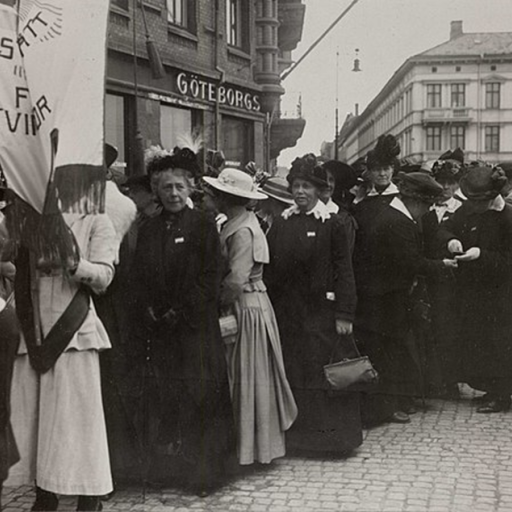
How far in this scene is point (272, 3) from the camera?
320 inches

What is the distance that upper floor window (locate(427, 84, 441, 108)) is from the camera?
645 centimetres

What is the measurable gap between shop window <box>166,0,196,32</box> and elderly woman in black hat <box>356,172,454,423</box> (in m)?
1.98

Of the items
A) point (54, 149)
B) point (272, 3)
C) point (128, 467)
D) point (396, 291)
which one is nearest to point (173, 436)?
point (128, 467)

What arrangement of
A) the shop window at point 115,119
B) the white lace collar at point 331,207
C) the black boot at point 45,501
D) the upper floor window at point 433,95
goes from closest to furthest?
1. the black boot at point 45,501
2. the white lace collar at point 331,207
3. the shop window at point 115,119
4. the upper floor window at point 433,95

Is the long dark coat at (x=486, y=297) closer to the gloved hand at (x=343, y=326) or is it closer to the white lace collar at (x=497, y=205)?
the white lace collar at (x=497, y=205)

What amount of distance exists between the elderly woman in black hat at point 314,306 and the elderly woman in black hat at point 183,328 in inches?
29.8

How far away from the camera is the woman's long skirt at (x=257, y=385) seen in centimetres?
485

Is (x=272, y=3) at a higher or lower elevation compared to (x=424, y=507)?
higher

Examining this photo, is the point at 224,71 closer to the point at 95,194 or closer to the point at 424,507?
the point at 95,194

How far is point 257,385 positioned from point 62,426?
1.37 metres

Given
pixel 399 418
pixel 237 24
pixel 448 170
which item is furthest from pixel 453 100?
pixel 399 418

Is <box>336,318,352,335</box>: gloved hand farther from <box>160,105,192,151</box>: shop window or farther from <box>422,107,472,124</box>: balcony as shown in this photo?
<box>422,107,472,124</box>: balcony

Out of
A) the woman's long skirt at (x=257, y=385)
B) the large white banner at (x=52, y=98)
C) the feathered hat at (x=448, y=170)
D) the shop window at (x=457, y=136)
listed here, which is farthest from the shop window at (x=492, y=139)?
the large white banner at (x=52, y=98)

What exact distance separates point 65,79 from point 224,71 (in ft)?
8.18
